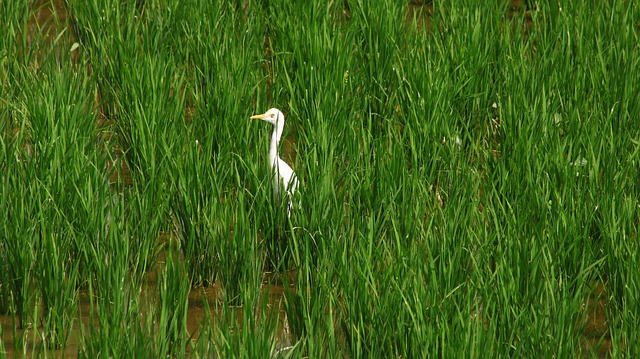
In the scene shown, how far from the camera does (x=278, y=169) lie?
4082 millimetres

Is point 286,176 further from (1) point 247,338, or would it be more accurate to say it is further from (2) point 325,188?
(1) point 247,338

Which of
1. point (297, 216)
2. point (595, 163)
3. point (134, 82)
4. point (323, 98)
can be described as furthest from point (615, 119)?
point (134, 82)

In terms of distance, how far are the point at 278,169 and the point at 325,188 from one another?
0.23 metres

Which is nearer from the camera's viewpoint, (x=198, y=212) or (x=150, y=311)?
(x=150, y=311)

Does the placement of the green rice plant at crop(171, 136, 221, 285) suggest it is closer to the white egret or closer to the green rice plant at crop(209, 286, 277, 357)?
the white egret

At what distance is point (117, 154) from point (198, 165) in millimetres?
777

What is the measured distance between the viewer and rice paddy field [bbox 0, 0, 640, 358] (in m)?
3.24

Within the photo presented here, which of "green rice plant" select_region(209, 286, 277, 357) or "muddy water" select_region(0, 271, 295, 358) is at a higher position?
"green rice plant" select_region(209, 286, 277, 357)

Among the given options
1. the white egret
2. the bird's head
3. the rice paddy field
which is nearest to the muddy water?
the rice paddy field

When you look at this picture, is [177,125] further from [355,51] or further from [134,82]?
[355,51]

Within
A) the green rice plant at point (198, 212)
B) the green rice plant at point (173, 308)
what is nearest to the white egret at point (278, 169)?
the green rice plant at point (198, 212)

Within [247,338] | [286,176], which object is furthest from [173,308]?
[286,176]

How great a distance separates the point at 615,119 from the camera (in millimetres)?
4895

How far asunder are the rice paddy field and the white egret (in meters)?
0.06
